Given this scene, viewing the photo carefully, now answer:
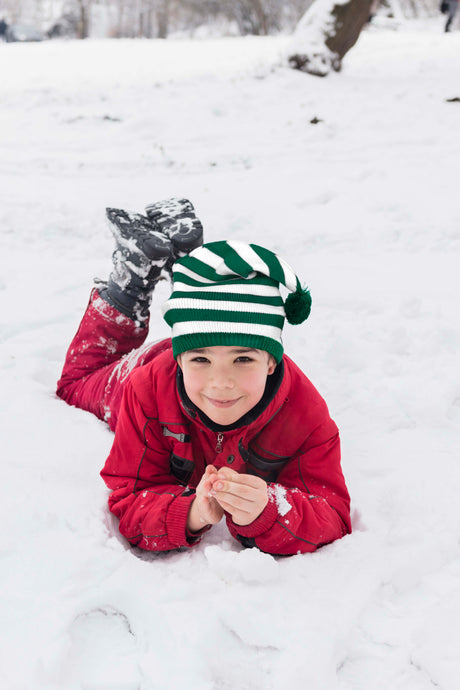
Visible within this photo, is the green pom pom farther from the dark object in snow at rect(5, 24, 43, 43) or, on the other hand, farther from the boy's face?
the dark object in snow at rect(5, 24, 43, 43)

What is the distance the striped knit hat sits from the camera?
1.65 m

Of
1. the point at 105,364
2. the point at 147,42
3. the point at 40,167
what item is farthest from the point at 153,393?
the point at 147,42

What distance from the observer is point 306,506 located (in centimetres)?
175

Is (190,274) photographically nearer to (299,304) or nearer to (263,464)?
(299,304)

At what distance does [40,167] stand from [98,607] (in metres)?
4.95

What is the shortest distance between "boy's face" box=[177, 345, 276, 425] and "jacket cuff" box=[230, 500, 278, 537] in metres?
0.28

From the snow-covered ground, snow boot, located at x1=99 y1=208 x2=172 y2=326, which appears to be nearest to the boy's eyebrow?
the snow-covered ground

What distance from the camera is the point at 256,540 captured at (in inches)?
67.0

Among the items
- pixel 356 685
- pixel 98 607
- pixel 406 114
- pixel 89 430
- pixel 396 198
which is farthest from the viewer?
pixel 406 114

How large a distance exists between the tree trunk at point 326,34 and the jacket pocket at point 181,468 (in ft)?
25.1

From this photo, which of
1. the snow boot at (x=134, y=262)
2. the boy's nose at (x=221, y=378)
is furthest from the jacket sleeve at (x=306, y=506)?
the snow boot at (x=134, y=262)

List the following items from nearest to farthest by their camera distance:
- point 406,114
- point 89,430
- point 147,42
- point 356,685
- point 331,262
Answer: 1. point 356,685
2. point 89,430
3. point 331,262
4. point 406,114
5. point 147,42

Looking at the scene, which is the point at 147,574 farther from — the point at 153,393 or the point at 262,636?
the point at 153,393

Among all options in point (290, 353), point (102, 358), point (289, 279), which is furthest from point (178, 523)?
point (290, 353)
